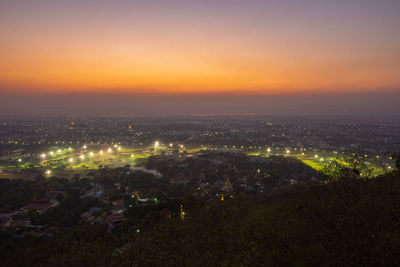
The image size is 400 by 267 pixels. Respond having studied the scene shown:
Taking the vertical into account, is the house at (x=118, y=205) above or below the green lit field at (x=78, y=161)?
above

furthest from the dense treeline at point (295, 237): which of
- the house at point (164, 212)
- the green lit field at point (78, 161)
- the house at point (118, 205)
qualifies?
the green lit field at point (78, 161)

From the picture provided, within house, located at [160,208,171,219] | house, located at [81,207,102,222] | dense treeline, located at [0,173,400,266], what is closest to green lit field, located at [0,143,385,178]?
house, located at [81,207,102,222]

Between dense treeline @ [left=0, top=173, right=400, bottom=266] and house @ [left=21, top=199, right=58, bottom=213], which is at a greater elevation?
dense treeline @ [left=0, top=173, right=400, bottom=266]

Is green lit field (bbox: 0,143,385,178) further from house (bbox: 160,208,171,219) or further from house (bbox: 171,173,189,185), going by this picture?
house (bbox: 160,208,171,219)

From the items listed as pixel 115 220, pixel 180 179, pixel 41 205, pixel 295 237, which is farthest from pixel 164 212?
pixel 180 179

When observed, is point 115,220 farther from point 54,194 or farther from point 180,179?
point 180,179

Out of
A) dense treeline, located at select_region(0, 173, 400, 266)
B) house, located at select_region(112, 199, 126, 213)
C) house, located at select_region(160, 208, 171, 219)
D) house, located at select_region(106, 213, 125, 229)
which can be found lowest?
house, located at select_region(112, 199, 126, 213)

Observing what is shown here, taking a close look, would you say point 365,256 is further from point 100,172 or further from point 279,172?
point 100,172

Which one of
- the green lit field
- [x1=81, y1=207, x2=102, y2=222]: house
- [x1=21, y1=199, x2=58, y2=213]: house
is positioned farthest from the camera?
the green lit field

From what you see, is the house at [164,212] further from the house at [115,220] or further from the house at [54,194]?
the house at [54,194]

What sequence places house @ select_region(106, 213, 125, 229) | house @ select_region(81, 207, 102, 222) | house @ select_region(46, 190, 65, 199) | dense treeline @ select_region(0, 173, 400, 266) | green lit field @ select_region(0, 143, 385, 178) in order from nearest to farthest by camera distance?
dense treeline @ select_region(0, 173, 400, 266) < house @ select_region(106, 213, 125, 229) < house @ select_region(81, 207, 102, 222) < house @ select_region(46, 190, 65, 199) < green lit field @ select_region(0, 143, 385, 178)

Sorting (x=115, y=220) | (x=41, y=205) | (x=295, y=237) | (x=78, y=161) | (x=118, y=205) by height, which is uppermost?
(x=295, y=237)
